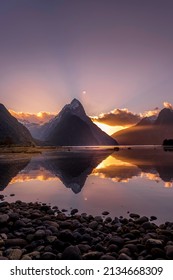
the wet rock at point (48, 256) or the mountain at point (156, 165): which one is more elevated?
the mountain at point (156, 165)

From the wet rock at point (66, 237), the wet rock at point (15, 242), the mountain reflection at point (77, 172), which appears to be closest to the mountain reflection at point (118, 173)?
the mountain reflection at point (77, 172)

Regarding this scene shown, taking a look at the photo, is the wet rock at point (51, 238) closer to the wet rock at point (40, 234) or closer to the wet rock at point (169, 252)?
the wet rock at point (40, 234)

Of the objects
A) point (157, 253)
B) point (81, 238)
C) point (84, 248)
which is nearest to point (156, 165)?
point (81, 238)

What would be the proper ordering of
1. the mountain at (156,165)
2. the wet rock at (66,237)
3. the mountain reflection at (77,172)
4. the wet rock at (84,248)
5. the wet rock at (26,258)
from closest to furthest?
the wet rock at (26,258), the wet rock at (84,248), the wet rock at (66,237), the mountain reflection at (77,172), the mountain at (156,165)


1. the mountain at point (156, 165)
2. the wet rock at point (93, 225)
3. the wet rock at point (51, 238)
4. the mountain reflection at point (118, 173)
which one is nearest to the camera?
the wet rock at point (51, 238)

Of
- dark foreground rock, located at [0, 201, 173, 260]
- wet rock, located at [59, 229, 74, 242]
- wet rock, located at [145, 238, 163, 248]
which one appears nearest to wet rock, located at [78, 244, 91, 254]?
dark foreground rock, located at [0, 201, 173, 260]

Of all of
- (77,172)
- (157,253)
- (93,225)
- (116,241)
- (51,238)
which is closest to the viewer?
(157,253)

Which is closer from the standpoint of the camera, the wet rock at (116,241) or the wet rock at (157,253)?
the wet rock at (157,253)

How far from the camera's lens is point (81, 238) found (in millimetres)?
12406

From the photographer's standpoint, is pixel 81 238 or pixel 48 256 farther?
pixel 81 238

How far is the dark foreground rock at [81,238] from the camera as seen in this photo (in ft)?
34.7

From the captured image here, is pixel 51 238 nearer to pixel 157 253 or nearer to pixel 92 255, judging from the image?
pixel 92 255
